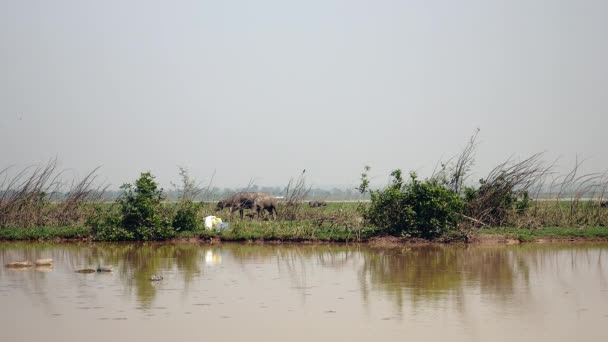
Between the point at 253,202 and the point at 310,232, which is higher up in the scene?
the point at 253,202

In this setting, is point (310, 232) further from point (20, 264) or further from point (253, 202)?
point (20, 264)

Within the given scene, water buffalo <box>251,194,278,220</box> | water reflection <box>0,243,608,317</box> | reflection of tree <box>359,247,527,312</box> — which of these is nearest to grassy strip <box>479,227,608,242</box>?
water reflection <box>0,243,608,317</box>

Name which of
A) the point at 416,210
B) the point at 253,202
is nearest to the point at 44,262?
the point at 416,210

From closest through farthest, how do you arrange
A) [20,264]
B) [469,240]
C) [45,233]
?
[20,264], [469,240], [45,233]

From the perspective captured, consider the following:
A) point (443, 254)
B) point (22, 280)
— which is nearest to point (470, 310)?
point (443, 254)

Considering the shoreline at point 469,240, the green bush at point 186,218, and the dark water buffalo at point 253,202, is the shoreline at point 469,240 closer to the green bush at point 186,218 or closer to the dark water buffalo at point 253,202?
the green bush at point 186,218

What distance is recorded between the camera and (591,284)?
461 inches

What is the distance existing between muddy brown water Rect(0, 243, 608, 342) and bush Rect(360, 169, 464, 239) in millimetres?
1078

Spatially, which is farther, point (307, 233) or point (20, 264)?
point (307, 233)

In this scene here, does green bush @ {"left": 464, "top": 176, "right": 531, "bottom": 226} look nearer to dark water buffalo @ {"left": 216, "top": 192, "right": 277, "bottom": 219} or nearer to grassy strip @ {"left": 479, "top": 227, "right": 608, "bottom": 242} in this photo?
grassy strip @ {"left": 479, "top": 227, "right": 608, "bottom": 242}

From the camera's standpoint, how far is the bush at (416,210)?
17.5m

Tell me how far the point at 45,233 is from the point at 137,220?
2.60 m

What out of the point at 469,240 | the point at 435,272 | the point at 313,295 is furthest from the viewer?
the point at 469,240

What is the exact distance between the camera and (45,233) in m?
19.4
